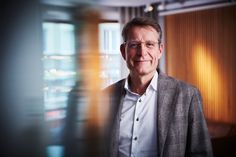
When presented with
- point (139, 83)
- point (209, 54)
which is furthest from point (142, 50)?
point (209, 54)

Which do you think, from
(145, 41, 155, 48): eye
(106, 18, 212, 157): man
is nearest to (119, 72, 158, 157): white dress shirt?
(106, 18, 212, 157): man

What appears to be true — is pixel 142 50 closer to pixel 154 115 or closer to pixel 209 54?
pixel 154 115

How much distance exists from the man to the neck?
31 mm

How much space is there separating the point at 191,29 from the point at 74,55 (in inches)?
168

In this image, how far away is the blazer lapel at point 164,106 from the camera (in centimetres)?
75

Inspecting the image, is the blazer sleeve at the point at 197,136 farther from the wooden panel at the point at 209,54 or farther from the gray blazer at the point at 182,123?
the wooden panel at the point at 209,54

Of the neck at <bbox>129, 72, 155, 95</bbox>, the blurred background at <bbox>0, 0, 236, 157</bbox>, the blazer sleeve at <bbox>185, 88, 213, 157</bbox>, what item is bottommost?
the blazer sleeve at <bbox>185, 88, 213, 157</bbox>

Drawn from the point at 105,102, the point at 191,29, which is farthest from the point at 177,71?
the point at 105,102

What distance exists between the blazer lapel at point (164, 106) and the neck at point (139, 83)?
0.11ft

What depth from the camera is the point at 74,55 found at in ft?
0.93

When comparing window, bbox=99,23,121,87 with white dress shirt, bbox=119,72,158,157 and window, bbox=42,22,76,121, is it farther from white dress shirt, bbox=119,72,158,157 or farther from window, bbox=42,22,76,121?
white dress shirt, bbox=119,72,158,157

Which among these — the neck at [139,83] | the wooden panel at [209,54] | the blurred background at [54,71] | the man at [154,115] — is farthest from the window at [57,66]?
the wooden panel at [209,54]

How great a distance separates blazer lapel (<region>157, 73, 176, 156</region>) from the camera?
29.4 inches

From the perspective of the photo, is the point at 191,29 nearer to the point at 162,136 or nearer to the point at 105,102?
the point at 162,136
